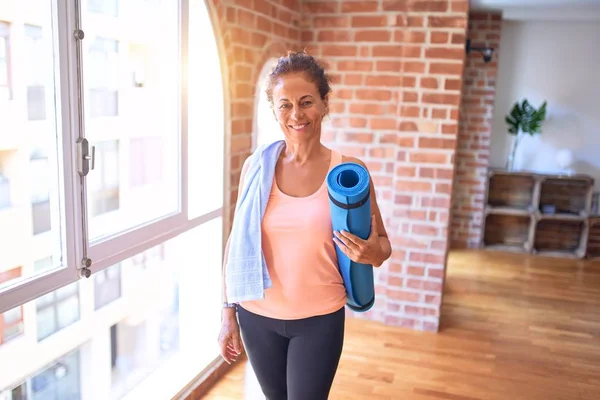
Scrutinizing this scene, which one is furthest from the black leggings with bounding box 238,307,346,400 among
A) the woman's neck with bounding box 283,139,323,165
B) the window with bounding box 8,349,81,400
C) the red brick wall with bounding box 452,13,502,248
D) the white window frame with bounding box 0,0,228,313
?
the red brick wall with bounding box 452,13,502,248

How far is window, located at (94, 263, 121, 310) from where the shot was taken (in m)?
2.88

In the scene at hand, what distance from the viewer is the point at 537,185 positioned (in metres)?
5.31

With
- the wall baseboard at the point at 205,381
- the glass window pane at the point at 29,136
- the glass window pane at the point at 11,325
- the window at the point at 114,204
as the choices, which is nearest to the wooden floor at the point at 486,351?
the wall baseboard at the point at 205,381

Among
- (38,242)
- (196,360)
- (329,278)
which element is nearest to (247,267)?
(329,278)

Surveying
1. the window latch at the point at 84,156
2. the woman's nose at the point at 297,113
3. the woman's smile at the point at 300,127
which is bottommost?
the window latch at the point at 84,156

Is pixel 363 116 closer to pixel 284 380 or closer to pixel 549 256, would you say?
pixel 284 380

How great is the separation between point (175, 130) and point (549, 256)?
448 cm

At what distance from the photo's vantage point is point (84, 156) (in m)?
1.62

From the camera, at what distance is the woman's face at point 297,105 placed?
4.86 ft

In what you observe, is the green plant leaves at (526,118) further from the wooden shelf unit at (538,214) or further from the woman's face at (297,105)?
the woman's face at (297,105)

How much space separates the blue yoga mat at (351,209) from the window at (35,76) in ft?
3.06

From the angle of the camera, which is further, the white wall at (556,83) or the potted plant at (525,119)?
the white wall at (556,83)

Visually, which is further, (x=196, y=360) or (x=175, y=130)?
(x=196, y=360)

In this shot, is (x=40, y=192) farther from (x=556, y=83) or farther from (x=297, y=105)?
(x=556, y=83)
